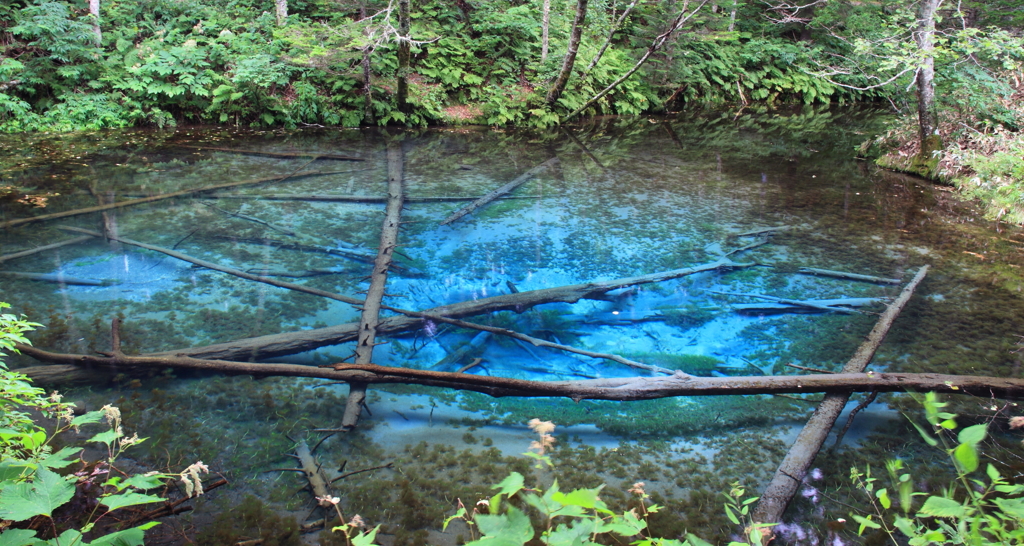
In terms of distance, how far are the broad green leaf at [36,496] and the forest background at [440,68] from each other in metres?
10.1

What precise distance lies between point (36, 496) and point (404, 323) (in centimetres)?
307

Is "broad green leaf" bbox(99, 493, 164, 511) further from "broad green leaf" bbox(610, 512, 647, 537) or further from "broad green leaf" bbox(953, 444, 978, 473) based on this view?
"broad green leaf" bbox(953, 444, 978, 473)

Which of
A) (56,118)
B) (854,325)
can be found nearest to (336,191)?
(854,325)

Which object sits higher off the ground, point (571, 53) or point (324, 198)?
point (571, 53)

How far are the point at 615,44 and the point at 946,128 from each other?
10.7m

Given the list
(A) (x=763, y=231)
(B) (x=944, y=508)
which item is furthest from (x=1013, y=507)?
(A) (x=763, y=231)

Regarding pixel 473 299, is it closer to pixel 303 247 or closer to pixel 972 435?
pixel 303 247

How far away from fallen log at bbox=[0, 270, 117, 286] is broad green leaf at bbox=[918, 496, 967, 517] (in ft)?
20.7

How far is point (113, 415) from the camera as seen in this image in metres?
2.43

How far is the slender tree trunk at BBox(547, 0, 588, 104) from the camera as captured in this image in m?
11.8

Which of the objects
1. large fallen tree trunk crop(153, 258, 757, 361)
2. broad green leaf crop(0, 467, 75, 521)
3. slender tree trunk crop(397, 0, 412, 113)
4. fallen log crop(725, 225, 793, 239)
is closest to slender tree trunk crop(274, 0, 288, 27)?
slender tree trunk crop(397, 0, 412, 113)

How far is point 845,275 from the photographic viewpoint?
595 cm

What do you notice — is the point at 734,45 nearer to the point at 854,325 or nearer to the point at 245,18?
the point at 245,18

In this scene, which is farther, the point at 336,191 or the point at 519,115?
the point at 519,115
